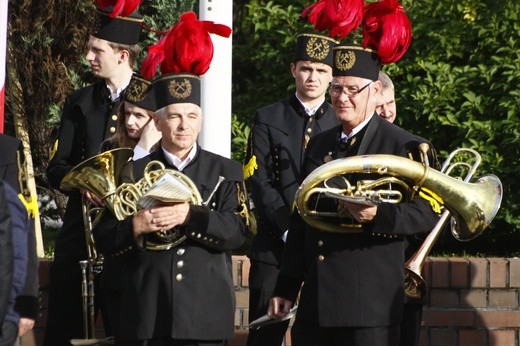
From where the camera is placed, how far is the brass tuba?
25.3 ft

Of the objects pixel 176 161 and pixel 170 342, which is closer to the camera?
pixel 170 342

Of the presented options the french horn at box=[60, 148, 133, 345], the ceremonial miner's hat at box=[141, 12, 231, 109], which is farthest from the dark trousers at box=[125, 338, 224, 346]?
the ceremonial miner's hat at box=[141, 12, 231, 109]

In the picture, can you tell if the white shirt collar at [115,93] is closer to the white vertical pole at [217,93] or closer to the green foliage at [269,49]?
the white vertical pole at [217,93]

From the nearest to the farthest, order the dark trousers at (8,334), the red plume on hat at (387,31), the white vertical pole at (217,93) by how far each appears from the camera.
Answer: the dark trousers at (8,334), the red plume on hat at (387,31), the white vertical pole at (217,93)

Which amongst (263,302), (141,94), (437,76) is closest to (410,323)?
(263,302)

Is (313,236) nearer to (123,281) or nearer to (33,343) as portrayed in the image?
(123,281)

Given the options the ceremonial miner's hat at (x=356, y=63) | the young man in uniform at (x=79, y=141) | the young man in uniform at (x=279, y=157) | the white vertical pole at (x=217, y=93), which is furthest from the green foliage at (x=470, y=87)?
the ceremonial miner's hat at (x=356, y=63)

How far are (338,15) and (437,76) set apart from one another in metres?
3.44

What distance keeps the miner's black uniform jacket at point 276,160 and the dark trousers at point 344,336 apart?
151 cm

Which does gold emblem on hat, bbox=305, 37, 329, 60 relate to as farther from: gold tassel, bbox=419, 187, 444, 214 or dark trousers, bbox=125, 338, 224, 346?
dark trousers, bbox=125, 338, 224, 346

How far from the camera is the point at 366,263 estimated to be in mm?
7859

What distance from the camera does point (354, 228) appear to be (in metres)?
7.83

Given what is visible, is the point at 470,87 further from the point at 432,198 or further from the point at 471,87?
the point at 432,198

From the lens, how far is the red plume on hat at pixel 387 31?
325 inches
